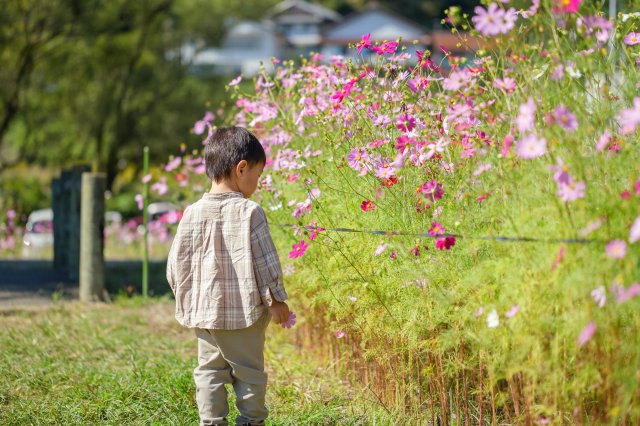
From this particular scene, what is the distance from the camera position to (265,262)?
302 cm

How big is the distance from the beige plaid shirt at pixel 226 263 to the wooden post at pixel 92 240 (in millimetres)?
3592

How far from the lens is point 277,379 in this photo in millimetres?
4363

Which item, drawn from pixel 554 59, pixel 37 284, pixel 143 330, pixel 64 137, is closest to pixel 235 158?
pixel 554 59

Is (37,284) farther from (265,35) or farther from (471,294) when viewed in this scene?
(265,35)

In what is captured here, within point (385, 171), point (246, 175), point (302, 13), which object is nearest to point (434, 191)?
point (385, 171)

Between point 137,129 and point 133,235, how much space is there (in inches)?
407

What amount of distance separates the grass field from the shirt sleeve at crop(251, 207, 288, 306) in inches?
30.2

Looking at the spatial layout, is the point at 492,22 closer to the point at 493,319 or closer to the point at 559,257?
A: the point at 559,257

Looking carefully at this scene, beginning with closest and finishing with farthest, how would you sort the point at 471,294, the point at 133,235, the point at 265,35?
1. the point at 471,294
2. the point at 133,235
3. the point at 265,35

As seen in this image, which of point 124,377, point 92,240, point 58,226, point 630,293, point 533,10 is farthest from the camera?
point 58,226

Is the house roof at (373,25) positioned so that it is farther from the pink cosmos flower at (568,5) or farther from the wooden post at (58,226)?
the pink cosmos flower at (568,5)

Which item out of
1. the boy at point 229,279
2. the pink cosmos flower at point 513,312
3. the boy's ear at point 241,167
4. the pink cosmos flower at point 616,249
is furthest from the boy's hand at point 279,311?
the pink cosmos flower at point 616,249

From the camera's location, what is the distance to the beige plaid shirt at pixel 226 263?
301cm

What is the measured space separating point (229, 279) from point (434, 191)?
2.50 feet
